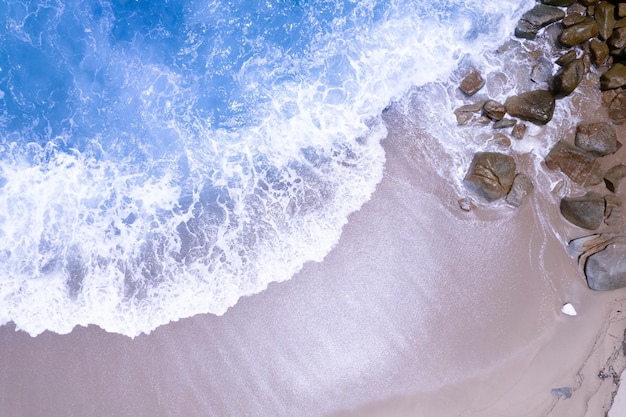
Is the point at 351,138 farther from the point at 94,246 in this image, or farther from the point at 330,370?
the point at 94,246

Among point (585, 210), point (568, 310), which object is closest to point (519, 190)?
point (585, 210)

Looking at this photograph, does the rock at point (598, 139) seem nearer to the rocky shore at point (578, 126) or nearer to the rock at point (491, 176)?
the rocky shore at point (578, 126)

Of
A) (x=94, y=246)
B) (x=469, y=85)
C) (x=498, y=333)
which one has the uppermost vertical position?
(x=94, y=246)

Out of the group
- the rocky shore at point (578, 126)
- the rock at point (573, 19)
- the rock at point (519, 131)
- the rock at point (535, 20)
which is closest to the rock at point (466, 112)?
the rocky shore at point (578, 126)

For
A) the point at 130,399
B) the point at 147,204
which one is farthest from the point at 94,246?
the point at 130,399

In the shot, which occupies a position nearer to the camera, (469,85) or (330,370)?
(330,370)

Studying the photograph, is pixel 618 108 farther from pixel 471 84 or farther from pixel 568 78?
pixel 471 84
